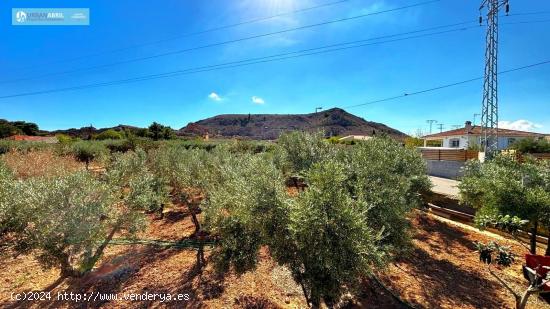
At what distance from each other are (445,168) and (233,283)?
27611 mm

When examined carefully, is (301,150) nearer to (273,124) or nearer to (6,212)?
(6,212)

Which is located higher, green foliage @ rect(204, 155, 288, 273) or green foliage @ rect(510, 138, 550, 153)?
green foliage @ rect(510, 138, 550, 153)

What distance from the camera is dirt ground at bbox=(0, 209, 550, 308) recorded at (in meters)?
7.81

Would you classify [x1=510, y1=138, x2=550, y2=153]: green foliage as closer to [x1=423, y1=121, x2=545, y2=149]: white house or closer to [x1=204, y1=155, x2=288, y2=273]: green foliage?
[x1=423, y1=121, x2=545, y2=149]: white house

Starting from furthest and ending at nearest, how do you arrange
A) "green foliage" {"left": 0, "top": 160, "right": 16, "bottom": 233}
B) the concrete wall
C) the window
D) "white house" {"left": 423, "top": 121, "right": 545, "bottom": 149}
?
the window → "white house" {"left": 423, "top": 121, "right": 545, "bottom": 149} → the concrete wall → "green foliage" {"left": 0, "top": 160, "right": 16, "bottom": 233}

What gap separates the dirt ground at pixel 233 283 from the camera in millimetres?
7812

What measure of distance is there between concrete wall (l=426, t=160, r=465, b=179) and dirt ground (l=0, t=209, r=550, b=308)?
729 inches

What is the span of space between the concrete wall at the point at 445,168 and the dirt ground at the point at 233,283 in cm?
1853

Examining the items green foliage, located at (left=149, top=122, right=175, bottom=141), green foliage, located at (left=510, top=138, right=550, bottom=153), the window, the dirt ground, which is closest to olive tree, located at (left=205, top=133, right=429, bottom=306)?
the dirt ground

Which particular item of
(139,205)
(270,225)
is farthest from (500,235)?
(139,205)

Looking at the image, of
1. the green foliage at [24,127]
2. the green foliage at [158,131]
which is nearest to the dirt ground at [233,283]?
the green foliage at [158,131]

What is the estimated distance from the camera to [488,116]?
25938mm

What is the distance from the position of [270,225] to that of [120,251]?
27.6 ft

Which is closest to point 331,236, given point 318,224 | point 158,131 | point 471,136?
point 318,224
